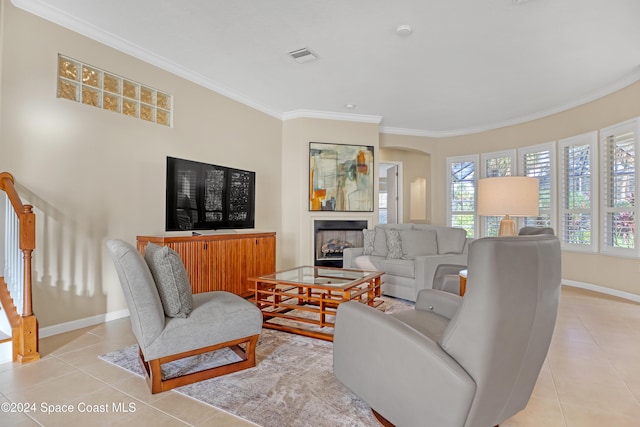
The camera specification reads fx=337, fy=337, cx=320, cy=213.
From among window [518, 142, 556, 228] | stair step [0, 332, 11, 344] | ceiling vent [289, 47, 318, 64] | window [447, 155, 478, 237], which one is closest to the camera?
stair step [0, 332, 11, 344]

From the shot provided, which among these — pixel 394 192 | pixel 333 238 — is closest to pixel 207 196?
pixel 333 238

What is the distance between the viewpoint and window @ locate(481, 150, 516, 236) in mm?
6113

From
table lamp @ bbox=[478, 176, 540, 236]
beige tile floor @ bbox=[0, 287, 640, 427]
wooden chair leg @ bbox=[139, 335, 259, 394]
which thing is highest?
table lamp @ bbox=[478, 176, 540, 236]

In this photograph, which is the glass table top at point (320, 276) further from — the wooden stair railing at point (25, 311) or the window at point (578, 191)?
the window at point (578, 191)

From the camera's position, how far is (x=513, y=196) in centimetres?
267

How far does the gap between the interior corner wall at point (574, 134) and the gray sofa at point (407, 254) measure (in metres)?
1.94

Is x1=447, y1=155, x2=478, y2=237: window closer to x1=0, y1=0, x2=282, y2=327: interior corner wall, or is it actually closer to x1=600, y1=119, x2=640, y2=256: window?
x1=600, y1=119, x2=640, y2=256: window

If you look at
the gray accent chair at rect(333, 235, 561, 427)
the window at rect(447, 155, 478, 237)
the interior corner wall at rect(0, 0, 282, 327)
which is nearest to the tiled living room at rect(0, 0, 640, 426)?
the interior corner wall at rect(0, 0, 282, 327)

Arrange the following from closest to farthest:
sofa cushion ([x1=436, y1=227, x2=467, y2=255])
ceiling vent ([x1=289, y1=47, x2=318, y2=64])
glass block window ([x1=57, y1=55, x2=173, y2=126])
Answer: glass block window ([x1=57, y1=55, x2=173, y2=126]) < ceiling vent ([x1=289, y1=47, x2=318, y2=64]) < sofa cushion ([x1=436, y1=227, x2=467, y2=255])

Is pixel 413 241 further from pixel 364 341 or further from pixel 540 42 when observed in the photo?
pixel 364 341

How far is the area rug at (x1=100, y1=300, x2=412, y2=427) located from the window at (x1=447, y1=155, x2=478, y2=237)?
16.6 ft

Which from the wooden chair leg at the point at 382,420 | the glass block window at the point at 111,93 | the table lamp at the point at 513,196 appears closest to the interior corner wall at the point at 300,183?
the glass block window at the point at 111,93

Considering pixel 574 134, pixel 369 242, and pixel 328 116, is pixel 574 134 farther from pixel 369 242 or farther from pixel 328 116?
pixel 328 116

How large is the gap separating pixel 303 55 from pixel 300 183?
234 centimetres
